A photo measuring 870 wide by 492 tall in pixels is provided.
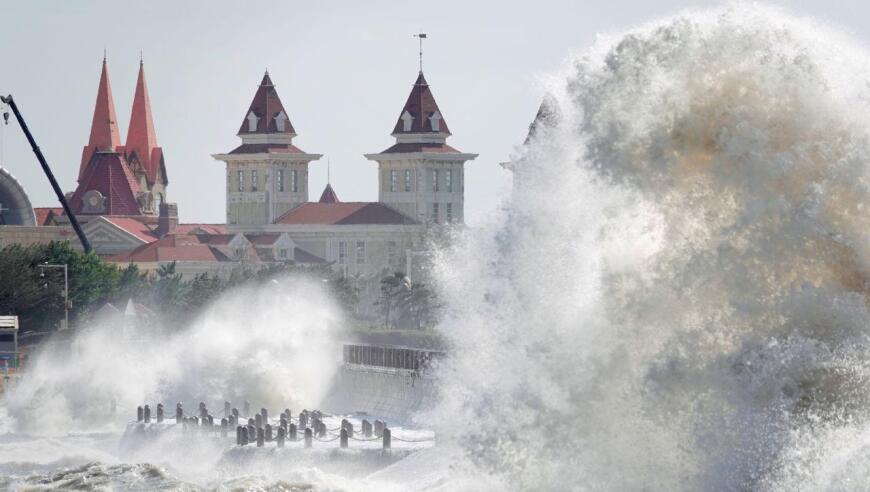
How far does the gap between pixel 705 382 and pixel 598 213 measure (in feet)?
→ 9.46

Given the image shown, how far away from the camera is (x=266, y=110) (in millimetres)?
164375

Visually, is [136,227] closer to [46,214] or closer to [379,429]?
[46,214]

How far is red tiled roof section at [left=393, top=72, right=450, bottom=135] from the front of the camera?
160938 mm

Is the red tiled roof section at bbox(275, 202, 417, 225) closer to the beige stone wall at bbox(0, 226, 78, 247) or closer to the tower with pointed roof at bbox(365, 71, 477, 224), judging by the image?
the tower with pointed roof at bbox(365, 71, 477, 224)

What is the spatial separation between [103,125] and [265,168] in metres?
21.0

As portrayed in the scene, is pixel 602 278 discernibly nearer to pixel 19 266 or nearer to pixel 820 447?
pixel 820 447

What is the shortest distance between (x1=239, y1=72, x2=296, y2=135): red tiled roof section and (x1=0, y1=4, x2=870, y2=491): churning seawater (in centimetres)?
13291

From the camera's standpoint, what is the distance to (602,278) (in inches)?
1148

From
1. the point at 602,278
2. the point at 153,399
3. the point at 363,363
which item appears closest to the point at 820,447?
the point at 602,278

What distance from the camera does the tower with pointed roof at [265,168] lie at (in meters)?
163

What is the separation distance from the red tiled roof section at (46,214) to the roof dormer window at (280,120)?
54.4ft

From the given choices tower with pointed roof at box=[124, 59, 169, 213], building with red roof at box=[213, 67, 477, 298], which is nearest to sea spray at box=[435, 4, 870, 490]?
building with red roof at box=[213, 67, 477, 298]

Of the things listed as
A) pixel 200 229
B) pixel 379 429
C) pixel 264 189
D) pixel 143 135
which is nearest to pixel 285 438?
pixel 379 429

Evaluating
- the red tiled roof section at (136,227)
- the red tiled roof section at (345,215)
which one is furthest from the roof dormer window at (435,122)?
the red tiled roof section at (136,227)
